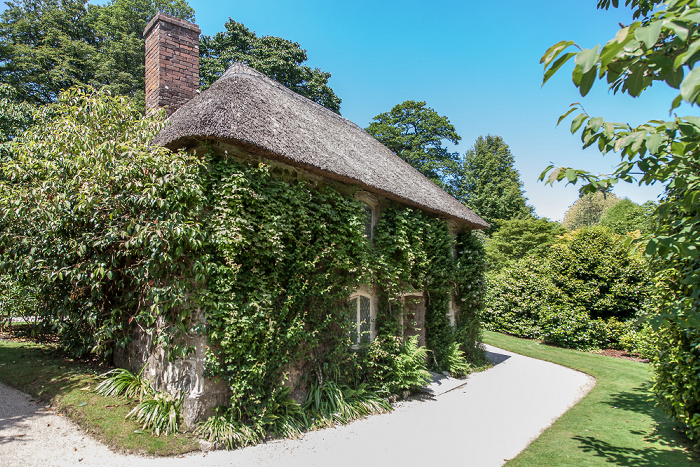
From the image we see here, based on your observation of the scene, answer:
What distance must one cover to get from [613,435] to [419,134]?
2788cm

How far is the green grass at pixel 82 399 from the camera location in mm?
5422

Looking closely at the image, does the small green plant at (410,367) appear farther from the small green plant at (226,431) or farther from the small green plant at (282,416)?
the small green plant at (226,431)

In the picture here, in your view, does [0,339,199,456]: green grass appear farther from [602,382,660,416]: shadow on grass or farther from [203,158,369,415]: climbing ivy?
[602,382,660,416]: shadow on grass

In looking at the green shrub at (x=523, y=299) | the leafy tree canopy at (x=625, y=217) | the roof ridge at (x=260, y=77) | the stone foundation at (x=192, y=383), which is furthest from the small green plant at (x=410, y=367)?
the leafy tree canopy at (x=625, y=217)

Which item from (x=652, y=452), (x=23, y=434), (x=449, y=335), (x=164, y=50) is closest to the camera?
(x=23, y=434)

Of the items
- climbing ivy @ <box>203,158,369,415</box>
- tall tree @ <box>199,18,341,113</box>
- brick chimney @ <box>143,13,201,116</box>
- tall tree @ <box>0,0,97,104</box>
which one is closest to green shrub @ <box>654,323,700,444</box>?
climbing ivy @ <box>203,158,369,415</box>

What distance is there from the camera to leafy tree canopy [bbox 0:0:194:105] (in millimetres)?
19984

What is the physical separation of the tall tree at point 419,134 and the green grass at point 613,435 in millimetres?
22541

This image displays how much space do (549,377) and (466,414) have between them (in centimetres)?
484

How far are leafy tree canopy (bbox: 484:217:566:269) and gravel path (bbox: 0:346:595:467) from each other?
20.6m

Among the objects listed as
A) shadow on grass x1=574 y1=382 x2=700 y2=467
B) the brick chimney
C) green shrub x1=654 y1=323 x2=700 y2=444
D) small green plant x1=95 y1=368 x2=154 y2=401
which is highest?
the brick chimney

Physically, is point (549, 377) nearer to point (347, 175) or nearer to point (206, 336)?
point (347, 175)

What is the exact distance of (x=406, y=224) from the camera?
31.1 feet

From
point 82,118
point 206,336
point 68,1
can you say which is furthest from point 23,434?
point 68,1
